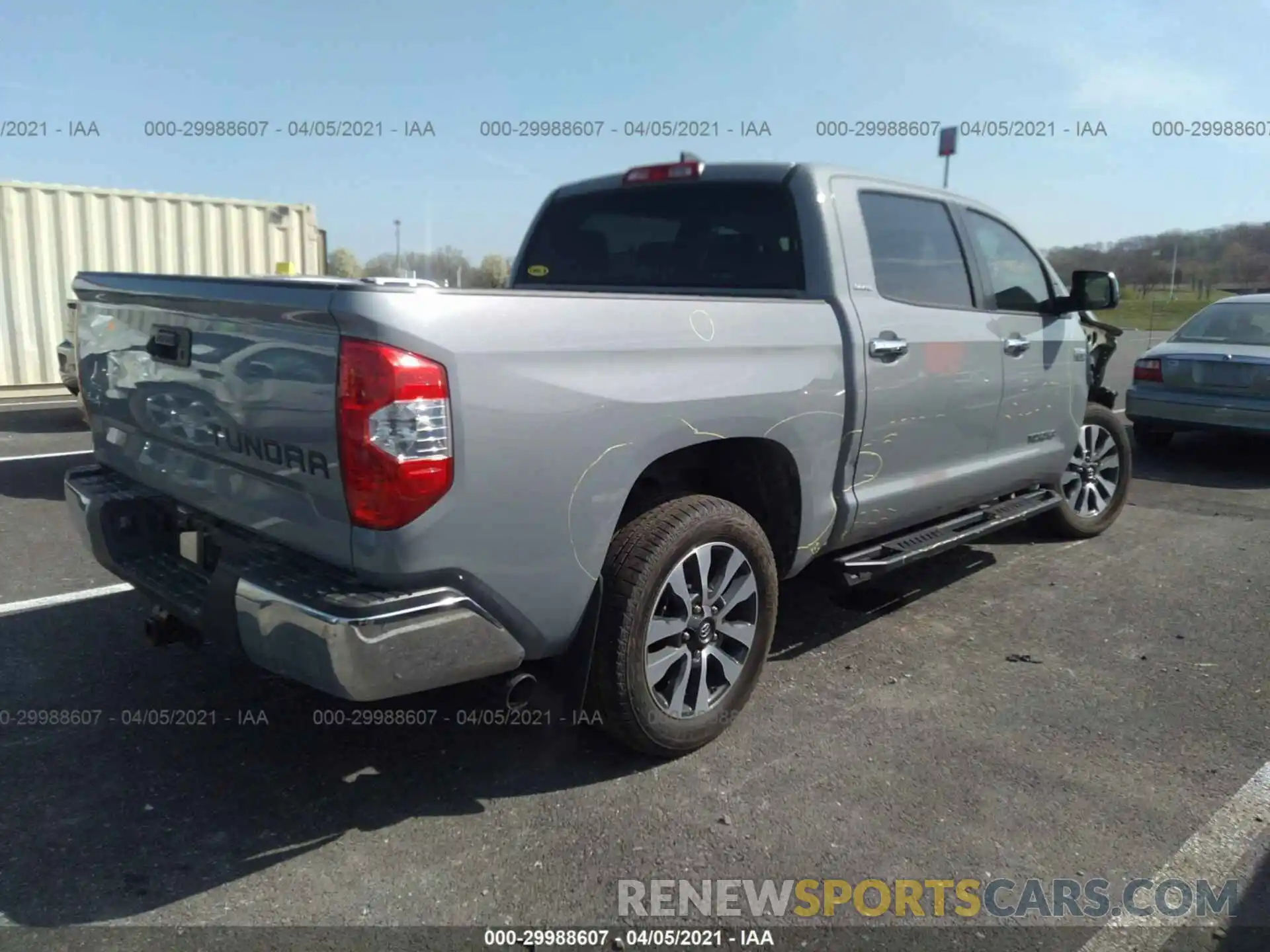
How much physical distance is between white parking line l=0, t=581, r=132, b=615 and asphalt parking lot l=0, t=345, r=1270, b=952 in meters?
0.06

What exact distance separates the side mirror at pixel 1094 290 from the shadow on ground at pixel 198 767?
2510mm

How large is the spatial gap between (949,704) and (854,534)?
726 millimetres

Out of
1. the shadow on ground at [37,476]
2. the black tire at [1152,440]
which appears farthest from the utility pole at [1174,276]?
the shadow on ground at [37,476]

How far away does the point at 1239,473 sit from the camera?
326 inches

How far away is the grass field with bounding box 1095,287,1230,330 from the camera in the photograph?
21.7 m

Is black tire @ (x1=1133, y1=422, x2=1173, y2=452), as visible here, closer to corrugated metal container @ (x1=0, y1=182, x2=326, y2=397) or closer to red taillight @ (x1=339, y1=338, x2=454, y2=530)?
red taillight @ (x1=339, y1=338, x2=454, y2=530)

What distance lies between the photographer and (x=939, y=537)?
4320 mm

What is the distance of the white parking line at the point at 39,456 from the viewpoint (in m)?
7.58

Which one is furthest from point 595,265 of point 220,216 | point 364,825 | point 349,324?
point 220,216

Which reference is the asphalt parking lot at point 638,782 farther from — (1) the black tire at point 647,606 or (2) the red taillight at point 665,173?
(2) the red taillight at point 665,173

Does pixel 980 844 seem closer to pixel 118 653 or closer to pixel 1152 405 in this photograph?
pixel 118 653

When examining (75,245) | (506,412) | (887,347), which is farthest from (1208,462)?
(75,245)

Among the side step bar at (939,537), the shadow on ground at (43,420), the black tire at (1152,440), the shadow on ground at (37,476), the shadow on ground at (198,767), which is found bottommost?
the shadow on ground at (198,767)

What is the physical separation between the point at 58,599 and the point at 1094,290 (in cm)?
526
